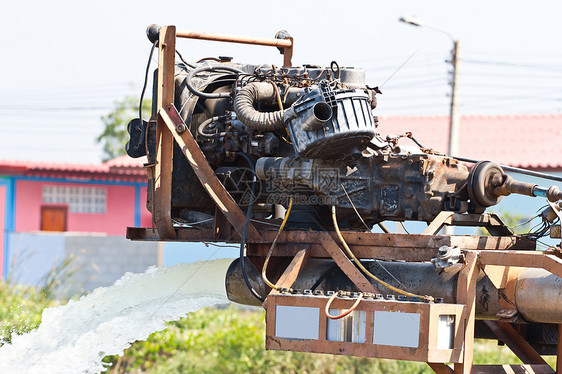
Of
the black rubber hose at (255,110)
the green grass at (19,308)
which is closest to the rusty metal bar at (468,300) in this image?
the black rubber hose at (255,110)

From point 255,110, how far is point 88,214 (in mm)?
18311

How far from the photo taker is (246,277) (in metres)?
6.14

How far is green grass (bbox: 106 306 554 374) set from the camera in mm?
12867

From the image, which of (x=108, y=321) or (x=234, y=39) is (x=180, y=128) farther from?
(x=108, y=321)

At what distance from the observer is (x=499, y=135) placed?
852 inches

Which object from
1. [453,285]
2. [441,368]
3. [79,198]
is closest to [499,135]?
[79,198]

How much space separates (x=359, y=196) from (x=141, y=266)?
13669 mm

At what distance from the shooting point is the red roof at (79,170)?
Answer: 72.9 ft

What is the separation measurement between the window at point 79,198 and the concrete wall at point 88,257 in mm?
2853

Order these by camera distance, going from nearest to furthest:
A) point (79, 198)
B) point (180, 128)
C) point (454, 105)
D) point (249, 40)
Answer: point (180, 128)
point (249, 40)
point (454, 105)
point (79, 198)

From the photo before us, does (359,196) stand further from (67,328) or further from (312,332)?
(67,328)

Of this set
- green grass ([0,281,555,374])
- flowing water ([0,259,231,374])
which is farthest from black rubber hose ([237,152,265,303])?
green grass ([0,281,555,374])

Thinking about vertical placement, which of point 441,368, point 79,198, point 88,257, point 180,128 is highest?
point 180,128

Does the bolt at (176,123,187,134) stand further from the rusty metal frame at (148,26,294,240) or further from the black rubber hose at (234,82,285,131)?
the black rubber hose at (234,82,285,131)
